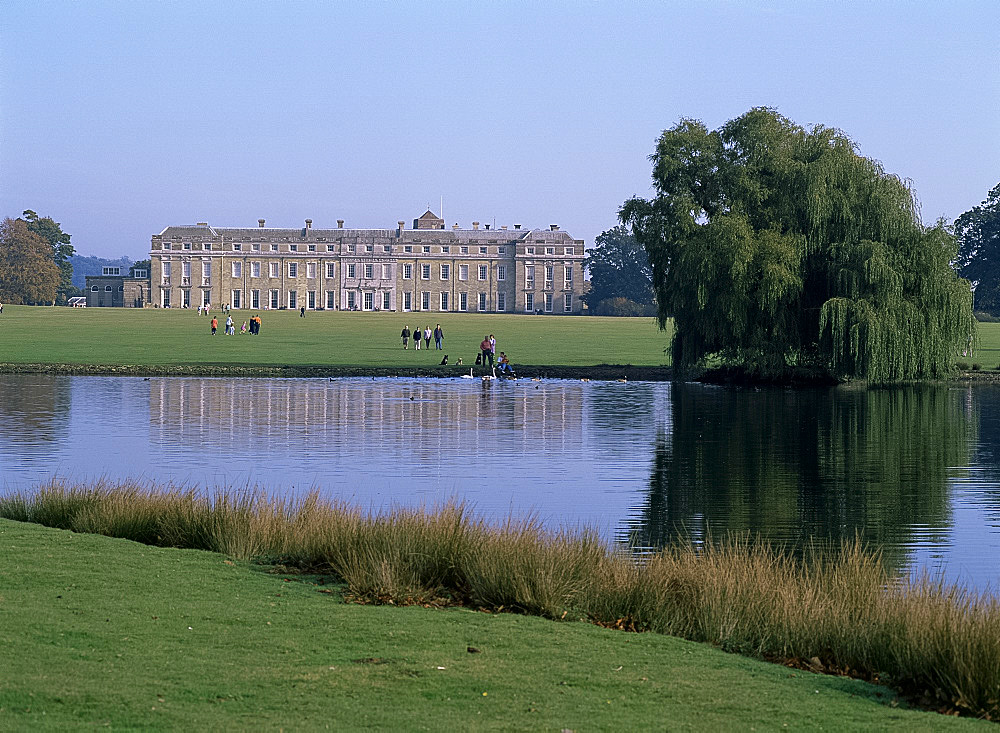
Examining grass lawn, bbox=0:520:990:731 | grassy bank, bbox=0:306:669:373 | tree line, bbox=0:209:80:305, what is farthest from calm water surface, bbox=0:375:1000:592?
tree line, bbox=0:209:80:305

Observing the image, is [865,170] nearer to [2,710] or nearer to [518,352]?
[518,352]

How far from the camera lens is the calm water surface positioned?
15.7m

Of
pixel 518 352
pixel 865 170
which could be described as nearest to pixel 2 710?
pixel 865 170

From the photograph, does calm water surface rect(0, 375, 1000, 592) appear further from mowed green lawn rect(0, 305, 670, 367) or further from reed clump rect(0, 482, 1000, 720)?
mowed green lawn rect(0, 305, 670, 367)

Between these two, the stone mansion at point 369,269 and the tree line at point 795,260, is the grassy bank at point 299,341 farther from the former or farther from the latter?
the stone mansion at point 369,269

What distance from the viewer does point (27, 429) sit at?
25734 millimetres

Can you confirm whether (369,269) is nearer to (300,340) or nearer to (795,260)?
(300,340)

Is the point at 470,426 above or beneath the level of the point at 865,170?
beneath

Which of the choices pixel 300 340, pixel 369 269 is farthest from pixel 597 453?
pixel 369 269

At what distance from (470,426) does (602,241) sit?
11975 centimetres

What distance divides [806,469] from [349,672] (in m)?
15.6

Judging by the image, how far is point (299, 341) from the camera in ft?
214

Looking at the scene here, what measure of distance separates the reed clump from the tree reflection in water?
2.69 m

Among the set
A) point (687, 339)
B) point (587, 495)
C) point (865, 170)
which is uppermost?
point (865, 170)
